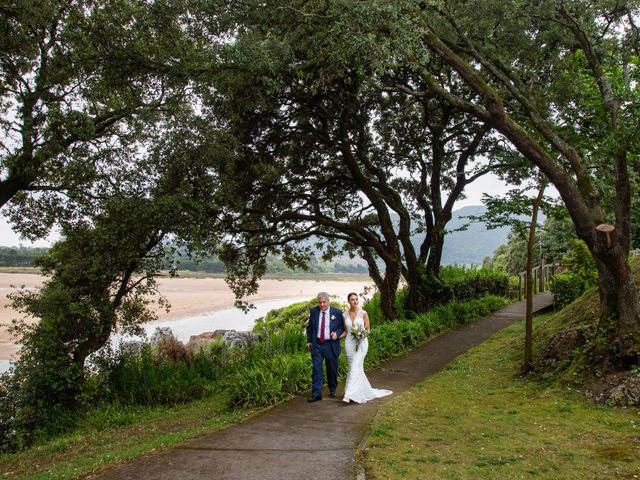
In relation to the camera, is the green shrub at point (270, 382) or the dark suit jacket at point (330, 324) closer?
the dark suit jacket at point (330, 324)

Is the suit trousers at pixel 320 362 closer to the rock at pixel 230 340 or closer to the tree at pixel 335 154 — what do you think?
the tree at pixel 335 154

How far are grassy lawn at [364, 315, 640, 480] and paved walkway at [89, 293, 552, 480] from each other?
0.35 metres

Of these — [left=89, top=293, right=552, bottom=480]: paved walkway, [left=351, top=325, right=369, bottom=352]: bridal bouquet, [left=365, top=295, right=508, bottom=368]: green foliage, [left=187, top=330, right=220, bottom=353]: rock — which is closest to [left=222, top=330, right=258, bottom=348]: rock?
[left=187, top=330, right=220, bottom=353]: rock

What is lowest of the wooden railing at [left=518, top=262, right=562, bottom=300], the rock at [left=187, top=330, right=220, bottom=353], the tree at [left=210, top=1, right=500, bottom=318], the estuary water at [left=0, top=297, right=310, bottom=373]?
the estuary water at [left=0, top=297, right=310, bottom=373]

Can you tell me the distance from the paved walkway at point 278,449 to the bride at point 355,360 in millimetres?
202

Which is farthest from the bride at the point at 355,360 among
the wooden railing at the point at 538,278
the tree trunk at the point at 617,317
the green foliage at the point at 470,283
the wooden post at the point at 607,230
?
the wooden railing at the point at 538,278

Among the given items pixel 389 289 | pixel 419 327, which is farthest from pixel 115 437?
pixel 389 289

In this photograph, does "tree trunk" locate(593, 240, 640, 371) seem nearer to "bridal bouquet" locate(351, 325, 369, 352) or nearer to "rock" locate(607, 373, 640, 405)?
"rock" locate(607, 373, 640, 405)

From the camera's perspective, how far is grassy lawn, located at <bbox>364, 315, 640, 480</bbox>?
5.05 meters

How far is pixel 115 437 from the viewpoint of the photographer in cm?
860

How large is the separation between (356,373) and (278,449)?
2.71m

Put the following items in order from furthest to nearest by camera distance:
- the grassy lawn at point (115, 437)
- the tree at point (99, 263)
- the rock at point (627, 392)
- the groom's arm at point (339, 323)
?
the tree at point (99, 263) < the groom's arm at point (339, 323) < the rock at point (627, 392) < the grassy lawn at point (115, 437)

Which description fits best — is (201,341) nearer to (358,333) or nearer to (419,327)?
(419,327)

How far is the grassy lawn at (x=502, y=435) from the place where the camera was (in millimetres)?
5047
